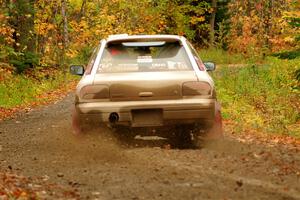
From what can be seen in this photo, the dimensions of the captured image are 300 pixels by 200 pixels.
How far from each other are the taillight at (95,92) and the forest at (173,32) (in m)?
3.84

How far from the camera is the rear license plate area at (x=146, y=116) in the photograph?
8.45 meters

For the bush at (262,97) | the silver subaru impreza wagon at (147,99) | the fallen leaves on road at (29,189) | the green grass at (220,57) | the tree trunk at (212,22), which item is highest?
the silver subaru impreza wagon at (147,99)

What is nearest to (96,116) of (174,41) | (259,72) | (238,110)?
(174,41)

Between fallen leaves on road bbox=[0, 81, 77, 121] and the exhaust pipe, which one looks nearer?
the exhaust pipe

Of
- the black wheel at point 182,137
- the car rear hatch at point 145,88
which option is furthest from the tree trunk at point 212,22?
the car rear hatch at point 145,88

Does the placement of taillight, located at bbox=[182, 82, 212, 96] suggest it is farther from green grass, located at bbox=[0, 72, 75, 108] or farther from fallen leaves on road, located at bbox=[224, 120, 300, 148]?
green grass, located at bbox=[0, 72, 75, 108]

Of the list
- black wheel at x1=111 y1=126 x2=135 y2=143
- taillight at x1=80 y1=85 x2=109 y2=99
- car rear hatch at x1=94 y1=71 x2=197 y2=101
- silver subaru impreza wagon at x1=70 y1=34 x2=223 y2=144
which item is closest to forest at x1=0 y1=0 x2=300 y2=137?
black wheel at x1=111 y1=126 x2=135 y2=143

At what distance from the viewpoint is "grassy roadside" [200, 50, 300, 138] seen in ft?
40.6

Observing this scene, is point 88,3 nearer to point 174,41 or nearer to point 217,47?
point 217,47

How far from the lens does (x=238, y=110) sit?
13914 mm

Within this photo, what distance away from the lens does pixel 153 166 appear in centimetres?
740

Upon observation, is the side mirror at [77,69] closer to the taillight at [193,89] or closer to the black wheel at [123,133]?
the black wheel at [123,133]

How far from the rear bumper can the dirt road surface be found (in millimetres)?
453

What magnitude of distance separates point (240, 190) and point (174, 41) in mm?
3697
